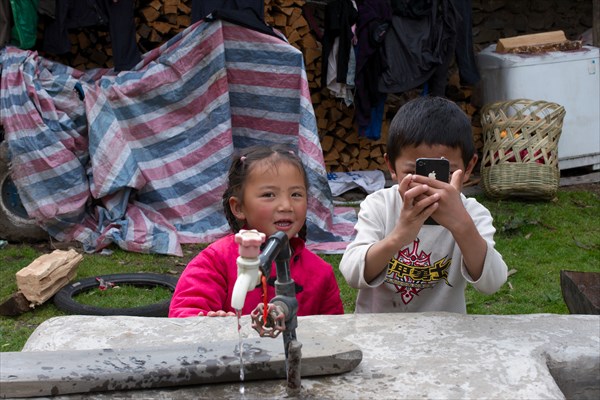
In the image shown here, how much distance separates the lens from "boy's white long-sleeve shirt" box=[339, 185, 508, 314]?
2.18m

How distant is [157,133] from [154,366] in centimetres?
399

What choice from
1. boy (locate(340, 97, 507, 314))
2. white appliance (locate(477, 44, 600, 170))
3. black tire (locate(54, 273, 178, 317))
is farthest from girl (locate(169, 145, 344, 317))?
white appliance (locate(477, 44, 600, 170))

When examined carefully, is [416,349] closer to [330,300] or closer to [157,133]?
[330,300]

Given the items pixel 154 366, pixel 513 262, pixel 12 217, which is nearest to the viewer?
pixel 154 366

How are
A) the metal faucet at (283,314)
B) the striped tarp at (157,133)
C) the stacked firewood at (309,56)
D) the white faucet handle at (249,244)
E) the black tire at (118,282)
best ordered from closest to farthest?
the white faucet handle at (249,244)
the metal faucet at (283,314)
the black tire at (118,282)
the striped tarp at (157,133)
the stacked firewood at (309,56)

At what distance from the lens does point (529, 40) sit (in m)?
7.00

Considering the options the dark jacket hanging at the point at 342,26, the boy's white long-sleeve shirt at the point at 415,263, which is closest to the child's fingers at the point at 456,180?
the boy's white long-sleeve shirt at the point at 415,263

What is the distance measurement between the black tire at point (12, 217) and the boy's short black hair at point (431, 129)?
368 centimetres

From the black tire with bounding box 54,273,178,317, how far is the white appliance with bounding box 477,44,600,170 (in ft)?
11.7

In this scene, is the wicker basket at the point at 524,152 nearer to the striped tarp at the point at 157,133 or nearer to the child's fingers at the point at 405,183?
the striped tarp at the point at 157,133

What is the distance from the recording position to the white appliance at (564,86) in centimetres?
676

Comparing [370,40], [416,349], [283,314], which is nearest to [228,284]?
[416,349]

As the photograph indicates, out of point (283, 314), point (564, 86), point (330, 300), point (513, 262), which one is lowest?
point (513, 262)

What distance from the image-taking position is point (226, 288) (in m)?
2.36
